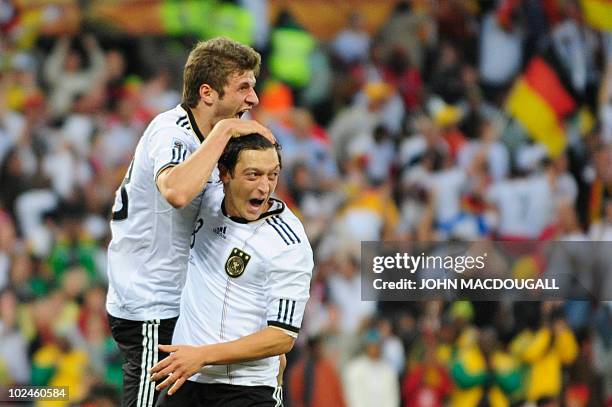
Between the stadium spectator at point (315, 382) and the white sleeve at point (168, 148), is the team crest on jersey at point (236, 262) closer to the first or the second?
the white sleeve at point (168, 148)

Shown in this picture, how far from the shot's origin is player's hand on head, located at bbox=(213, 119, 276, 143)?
392cm

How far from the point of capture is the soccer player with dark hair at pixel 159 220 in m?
4.23

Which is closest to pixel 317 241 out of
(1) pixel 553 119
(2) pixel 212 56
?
(1) pixel 553 119

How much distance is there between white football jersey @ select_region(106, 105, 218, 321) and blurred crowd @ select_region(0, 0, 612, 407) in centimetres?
324

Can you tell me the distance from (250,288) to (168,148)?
1.96 ft

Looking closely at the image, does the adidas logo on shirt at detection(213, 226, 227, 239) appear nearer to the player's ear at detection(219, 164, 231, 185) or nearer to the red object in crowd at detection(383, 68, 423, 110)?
the player's ear at detection(219, 164, 231, 185)

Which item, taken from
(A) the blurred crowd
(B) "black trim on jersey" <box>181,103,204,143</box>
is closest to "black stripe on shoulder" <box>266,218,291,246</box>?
(B) "black trim on jersey" <box>181,103,204,143</box>

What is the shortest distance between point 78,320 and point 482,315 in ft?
9.97

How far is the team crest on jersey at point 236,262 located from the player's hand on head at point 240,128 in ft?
1.33

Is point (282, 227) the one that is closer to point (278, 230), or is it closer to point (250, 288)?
point (278, 230)

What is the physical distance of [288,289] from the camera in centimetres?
386

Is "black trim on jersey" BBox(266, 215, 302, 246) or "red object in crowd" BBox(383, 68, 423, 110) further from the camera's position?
"red object in crowd" BBox(383, 68, 423, 110)

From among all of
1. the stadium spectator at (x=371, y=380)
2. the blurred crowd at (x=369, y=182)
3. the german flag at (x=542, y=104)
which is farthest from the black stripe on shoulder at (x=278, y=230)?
the german flag at (x=542, y=104)

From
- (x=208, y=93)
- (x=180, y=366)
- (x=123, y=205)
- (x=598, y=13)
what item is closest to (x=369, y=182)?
(x=598, y=13)
